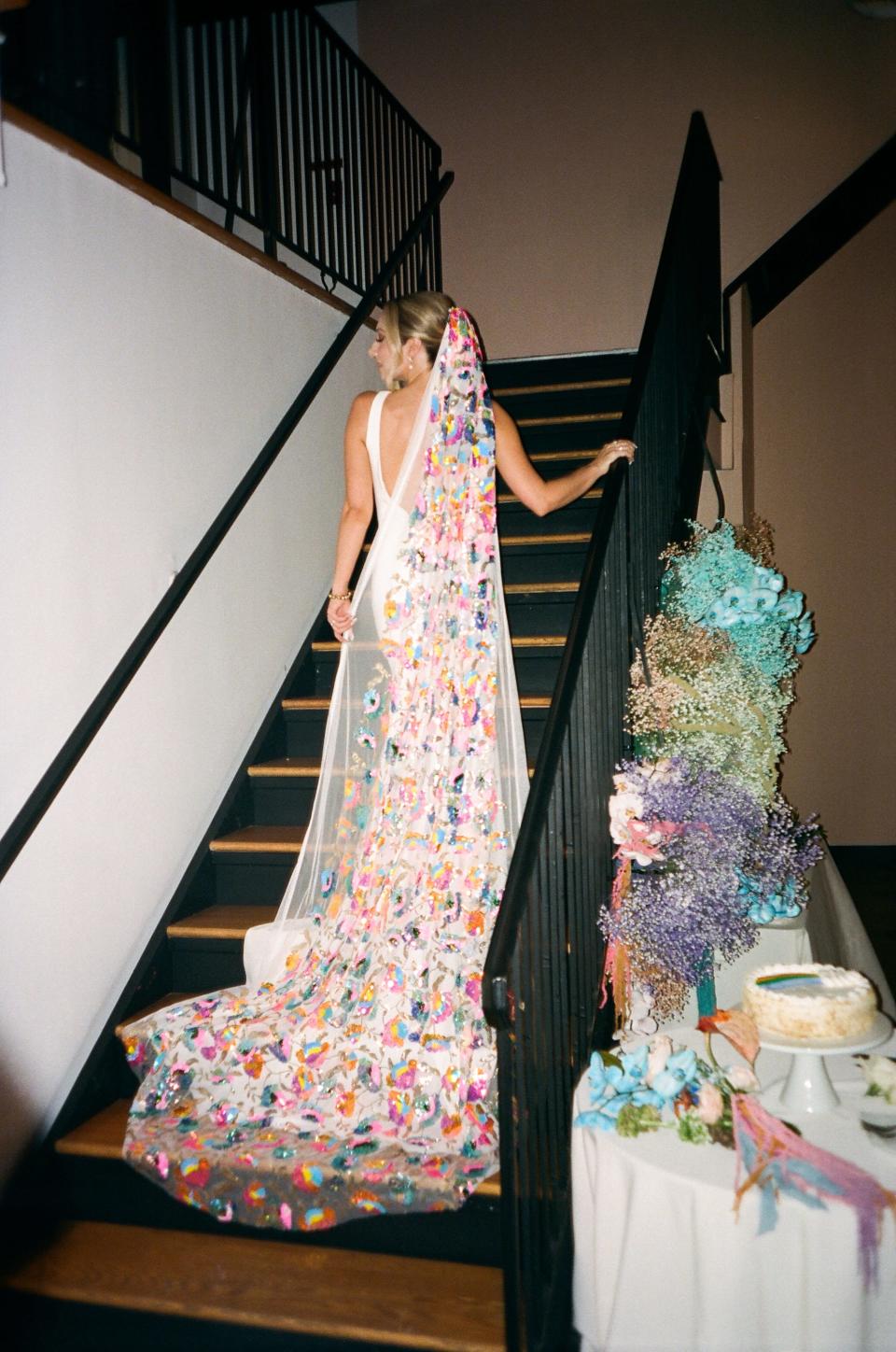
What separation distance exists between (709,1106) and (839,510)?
15.8ft

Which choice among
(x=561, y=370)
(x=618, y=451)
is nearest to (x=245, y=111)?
(x=561, y=370)

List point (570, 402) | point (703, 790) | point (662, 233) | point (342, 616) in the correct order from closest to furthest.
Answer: point (703, 790), point (342, 616), point (570, 402), point (662, 233)

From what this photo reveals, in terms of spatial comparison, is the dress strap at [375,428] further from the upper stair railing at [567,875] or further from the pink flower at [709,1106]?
the pink flower at [709,1106]

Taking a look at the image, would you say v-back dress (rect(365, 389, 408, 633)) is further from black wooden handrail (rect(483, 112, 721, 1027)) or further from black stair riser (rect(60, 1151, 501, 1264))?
black stair riser (rect(60, 1151, 501, 1264))

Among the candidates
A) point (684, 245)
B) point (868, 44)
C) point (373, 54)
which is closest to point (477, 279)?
point (373, 54)

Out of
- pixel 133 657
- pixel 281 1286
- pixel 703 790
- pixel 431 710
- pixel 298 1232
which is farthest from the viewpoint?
pixel 431 710

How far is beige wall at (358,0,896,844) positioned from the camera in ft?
17.4

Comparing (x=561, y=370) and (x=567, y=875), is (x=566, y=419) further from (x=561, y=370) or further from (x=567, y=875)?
(x=567, y=875)

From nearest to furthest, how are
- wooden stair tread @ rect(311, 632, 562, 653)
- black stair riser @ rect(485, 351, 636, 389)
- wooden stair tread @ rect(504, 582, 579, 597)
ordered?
1. wooden stair tread @ rect(311, 632, 562, 653)
2. wooden stair tread @ rect(504, 582, 579, 597)
3. black stair riser @ rect(485, 351, 636, 389)

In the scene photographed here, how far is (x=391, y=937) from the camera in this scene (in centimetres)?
243

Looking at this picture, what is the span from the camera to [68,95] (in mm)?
2615

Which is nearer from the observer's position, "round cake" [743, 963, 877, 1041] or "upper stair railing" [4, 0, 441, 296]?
"round cake" [743, 963, 877, 1041]

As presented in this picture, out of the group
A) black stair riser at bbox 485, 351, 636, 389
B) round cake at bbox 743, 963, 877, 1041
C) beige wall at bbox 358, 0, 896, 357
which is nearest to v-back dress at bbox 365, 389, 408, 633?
round cake at bbox 743, 963, 877, 1041

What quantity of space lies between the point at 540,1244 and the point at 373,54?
631 centimetres
